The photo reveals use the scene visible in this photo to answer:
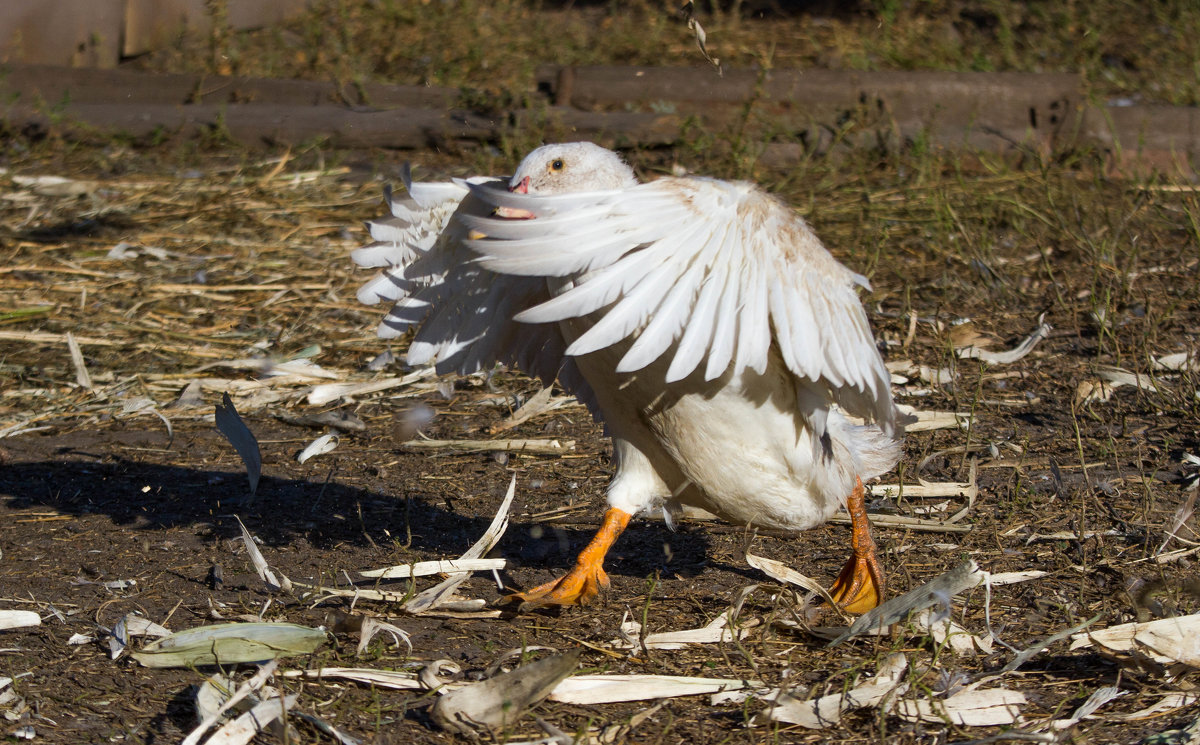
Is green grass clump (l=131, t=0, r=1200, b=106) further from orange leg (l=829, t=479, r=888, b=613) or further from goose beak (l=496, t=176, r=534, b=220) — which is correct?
orange leg (l=829, t=479, r=888, b=613)

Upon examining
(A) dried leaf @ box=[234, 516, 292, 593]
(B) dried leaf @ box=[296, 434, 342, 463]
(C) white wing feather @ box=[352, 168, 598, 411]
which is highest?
(C) white wing feather @ box=[352, 168, 598, 411]

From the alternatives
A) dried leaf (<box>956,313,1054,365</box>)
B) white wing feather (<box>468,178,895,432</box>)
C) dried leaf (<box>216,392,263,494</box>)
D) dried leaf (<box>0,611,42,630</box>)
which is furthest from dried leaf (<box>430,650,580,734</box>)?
dried leaf (<box>956,313,1054,365</box>)

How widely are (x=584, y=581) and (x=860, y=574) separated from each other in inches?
28.4

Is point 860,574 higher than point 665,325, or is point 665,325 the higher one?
point 665,325

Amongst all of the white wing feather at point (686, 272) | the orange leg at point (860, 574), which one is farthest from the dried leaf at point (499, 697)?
the orange leg at point (860, 574)

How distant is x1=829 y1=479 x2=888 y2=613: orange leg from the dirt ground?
15cm

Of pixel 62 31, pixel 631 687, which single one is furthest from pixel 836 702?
pixel 62 31

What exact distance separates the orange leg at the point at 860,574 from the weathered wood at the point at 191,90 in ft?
15.4

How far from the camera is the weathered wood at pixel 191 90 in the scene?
23.5ft

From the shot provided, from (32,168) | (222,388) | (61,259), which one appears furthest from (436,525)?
(32,168)

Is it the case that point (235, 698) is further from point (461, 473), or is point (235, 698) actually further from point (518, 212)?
point (461, 473)

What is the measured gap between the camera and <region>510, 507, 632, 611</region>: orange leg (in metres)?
3.00

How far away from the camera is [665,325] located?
2.41 meters

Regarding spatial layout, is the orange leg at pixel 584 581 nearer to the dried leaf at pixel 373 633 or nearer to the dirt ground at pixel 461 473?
the dirt ground at pixel 461 473
